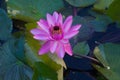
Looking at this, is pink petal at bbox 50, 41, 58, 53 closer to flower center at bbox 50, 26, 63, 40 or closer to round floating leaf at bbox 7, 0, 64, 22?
flower center at bbox 50, 26, 63, 40

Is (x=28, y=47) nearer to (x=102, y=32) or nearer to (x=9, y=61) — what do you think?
(x=9, y=61)

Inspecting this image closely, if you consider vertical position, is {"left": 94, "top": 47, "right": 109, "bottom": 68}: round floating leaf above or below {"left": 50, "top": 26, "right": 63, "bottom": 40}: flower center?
below

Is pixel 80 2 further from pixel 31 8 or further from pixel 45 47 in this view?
pixel 45 47

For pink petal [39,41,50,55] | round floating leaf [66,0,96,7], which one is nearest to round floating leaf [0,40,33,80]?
pink petal [39,41,50,55]

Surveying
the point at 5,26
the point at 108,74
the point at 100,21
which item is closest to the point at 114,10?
the point at 100,21

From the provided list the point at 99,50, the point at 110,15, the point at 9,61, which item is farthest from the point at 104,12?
the point at 9,61

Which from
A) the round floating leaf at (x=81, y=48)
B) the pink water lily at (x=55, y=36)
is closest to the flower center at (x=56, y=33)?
the pink water lily at (x=55, y=36)
